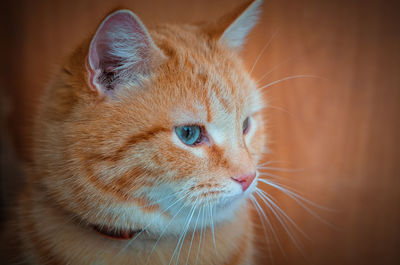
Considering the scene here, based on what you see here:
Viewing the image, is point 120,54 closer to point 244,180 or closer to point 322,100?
point 244,180

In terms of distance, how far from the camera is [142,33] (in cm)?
60

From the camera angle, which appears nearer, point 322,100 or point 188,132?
point 188,132

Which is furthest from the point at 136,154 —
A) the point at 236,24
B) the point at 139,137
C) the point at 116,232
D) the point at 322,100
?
the point at 322,100

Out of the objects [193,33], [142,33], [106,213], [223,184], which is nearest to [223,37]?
[193,33]

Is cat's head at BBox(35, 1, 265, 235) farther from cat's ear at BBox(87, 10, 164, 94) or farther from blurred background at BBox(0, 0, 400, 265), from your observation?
blurred background at BBox(0, 0, 400, 265)

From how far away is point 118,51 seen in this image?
2.01 ft

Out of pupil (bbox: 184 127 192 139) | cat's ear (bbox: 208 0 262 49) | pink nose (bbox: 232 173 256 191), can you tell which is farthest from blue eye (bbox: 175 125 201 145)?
cat's ear (bbox: 208 0 262 49)

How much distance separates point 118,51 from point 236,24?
0.31m

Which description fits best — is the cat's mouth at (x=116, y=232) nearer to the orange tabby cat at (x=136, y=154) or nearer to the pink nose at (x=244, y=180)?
the orange tabby cat at (x=136, y=154)

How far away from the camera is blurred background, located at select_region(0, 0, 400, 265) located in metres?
0.89

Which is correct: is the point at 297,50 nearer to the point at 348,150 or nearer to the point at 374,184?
the point at 348,150

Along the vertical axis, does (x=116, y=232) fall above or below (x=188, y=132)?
below

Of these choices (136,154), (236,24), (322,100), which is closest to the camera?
(136,154)

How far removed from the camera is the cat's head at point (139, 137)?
608 mm
